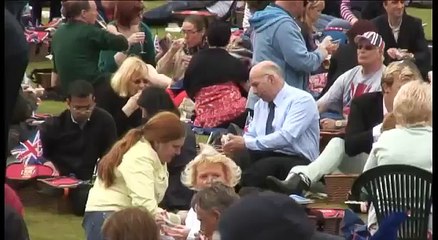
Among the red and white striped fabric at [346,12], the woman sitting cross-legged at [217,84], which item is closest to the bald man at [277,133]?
the woman sitting cross-legged at [217,84]

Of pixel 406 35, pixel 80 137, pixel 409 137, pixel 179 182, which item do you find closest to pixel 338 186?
pixel 179 182

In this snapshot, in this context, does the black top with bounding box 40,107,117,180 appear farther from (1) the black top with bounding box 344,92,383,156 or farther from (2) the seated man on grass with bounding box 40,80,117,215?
(1) the black top with bounding box 344,92,383,156

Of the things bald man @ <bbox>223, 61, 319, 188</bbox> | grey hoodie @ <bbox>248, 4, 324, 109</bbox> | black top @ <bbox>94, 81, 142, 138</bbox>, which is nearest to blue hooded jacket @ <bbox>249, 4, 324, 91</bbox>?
grey hoodie @ <bbox>248, 4, 324, 109</bbox>

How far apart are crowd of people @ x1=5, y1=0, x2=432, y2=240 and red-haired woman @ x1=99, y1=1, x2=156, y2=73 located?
0.04 ft

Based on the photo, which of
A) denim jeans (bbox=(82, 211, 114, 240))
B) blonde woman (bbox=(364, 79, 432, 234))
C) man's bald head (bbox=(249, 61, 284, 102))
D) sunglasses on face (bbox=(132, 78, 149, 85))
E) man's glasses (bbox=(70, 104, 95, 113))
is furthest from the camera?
sunglasses on face (bbox=(132, 78, 149, 85))

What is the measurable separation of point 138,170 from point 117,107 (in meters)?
2.66

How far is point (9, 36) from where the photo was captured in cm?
332

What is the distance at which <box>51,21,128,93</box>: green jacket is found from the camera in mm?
9555

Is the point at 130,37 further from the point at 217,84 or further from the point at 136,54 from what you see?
the point at 217,84

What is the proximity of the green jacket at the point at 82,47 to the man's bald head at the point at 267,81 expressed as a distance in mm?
2405

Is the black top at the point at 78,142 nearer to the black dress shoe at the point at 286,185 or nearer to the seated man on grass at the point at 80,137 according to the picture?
the seated man on grass at the point at 80,137

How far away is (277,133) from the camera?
7281mm

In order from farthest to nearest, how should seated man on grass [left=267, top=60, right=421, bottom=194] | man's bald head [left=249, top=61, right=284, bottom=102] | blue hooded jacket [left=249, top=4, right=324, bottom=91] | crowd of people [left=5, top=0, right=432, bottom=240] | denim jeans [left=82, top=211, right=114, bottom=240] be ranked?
blue hooded jacket [left=249, top=4, right=324, bottom=91]
man's bald head [left=249, top=61, right=284, bottom=102]
seated man on grass [left=267, top=60, right=421, bottom=194]
denim jeans [left=82, top=211, right=114, bottom=240]
crowd of people [left=5, top=0, right=432, bottom=240]

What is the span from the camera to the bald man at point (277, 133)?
7258mm
